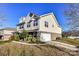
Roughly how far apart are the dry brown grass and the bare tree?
1.07 ft

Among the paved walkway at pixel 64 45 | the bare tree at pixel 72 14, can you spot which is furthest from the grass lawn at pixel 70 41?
the bare tree at pixel 72 14

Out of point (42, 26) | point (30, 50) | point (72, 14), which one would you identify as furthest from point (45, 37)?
point (72, 14)

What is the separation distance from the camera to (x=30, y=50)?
3.08 meters

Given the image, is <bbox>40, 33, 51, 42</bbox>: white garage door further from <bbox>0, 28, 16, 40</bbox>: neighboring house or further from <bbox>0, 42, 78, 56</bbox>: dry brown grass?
<bbox>0, 28, 16, 40</bbox>: neighboring house

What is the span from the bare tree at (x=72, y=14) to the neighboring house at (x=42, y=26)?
0.16 m

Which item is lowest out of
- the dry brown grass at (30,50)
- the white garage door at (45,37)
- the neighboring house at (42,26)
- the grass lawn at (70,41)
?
the dry brown grass at (30,50)

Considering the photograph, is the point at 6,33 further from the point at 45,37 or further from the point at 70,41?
the point at 70,41

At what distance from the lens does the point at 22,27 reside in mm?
3156

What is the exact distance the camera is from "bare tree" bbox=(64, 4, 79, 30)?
3135 mm

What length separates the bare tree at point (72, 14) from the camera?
10.3 feet

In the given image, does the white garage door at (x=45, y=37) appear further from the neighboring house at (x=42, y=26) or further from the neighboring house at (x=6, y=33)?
the neighboring house at (x=6, y=33)

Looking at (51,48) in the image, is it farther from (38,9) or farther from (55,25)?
(38,9)

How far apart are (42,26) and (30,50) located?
13.4 inches

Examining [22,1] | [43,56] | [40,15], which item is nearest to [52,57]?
[43,56]
